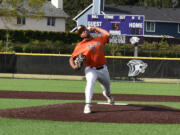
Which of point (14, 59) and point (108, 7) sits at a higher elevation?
point (108, 7)

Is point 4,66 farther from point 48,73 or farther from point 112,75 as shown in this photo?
point 112,75

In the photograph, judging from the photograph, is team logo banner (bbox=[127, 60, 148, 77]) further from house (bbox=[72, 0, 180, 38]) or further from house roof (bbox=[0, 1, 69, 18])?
house roof (bbox=[0, 1, 69, 18])

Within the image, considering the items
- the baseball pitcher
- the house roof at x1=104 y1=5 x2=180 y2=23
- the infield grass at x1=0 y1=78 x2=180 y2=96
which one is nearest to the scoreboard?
the infield grass at x1=0 y1=78 x2=180 y2=96

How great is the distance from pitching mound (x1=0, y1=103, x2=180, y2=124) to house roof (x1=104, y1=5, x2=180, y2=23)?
166 ft

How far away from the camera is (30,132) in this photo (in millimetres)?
7730

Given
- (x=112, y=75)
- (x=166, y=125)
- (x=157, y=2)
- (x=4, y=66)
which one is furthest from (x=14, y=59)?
(x=157, y=2)

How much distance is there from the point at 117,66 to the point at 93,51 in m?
15.7

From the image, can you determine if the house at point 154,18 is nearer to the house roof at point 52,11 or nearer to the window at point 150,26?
the window at point 150,26

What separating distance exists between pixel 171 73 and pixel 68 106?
1537 cm

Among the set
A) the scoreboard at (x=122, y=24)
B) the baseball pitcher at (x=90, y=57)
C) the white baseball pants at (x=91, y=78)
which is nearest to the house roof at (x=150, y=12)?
the scoreboard at (x=122, y=24)

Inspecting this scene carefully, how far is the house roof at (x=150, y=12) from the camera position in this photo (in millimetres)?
60875

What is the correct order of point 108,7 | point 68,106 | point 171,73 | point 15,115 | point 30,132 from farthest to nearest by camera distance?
point 108,7
point 171,73
point 68,106
point 15,115
point 30,132

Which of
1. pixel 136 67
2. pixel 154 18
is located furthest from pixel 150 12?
pixel 136 67

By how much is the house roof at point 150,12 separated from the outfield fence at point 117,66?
35.8 m
